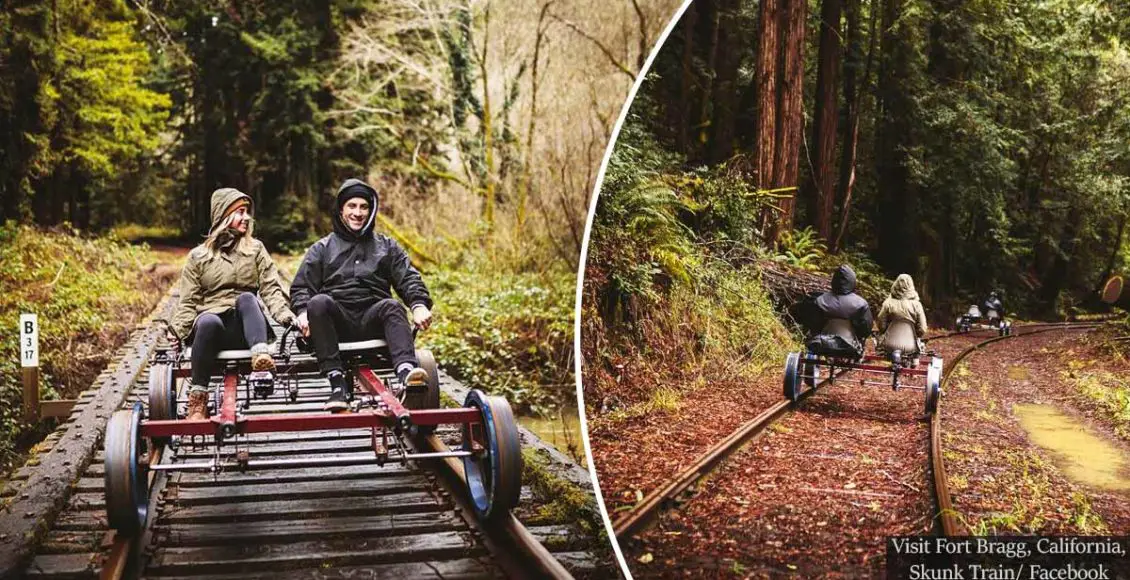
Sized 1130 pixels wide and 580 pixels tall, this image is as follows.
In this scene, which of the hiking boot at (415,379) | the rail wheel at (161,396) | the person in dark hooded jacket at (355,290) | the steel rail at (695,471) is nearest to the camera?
the steel rail at (695,471)

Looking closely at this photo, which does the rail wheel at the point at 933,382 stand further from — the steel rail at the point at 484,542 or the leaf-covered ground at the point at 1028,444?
the steel rail at the point at 484,542

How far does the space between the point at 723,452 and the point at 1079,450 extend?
0.57 meters

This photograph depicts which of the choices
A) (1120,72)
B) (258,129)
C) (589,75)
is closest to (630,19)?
(589,75)

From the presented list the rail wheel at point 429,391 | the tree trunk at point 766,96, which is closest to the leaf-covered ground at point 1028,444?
the tree trunk at point 766,96

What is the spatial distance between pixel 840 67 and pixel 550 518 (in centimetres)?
324

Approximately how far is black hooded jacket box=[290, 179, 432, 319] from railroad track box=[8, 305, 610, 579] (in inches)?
33.1

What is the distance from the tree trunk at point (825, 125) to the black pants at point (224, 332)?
3.67 meters

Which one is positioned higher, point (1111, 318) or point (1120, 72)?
point (1120, 72)

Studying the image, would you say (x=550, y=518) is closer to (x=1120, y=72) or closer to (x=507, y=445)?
(x=507, y=445)

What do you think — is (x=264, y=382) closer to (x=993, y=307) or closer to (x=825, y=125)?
(x=825, y=125)

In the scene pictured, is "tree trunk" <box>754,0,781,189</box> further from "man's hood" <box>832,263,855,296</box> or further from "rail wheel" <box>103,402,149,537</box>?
"rail wheel" <box>103,402,149,537</box>

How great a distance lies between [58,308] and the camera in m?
10.7

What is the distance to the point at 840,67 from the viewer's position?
5.67 feet

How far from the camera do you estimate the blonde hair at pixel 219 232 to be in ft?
15.8
